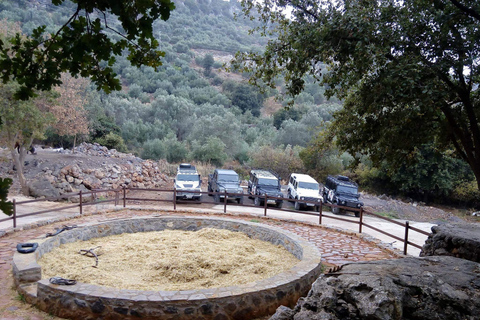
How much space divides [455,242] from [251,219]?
742 cm

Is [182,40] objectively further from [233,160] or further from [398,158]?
[398,158]

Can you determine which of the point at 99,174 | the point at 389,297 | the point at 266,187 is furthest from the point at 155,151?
the point at 389,297

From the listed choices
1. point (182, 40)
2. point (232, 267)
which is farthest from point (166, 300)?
point (182, 40)

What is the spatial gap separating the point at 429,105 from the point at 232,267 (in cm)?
469

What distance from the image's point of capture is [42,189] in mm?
18656

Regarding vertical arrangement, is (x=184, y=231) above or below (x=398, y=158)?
below

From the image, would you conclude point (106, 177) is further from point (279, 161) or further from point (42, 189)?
point (279, 161)

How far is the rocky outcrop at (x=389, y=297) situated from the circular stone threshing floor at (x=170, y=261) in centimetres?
302

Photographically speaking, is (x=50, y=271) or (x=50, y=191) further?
(x=50, y=191)

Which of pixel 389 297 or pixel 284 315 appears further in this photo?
pixel 284 315

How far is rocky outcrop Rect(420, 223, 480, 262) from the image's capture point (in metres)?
5.62

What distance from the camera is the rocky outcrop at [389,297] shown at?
10.0 ft

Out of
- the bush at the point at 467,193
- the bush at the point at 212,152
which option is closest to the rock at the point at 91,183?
the bush at the point at 212,152

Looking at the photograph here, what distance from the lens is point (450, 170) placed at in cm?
2653
